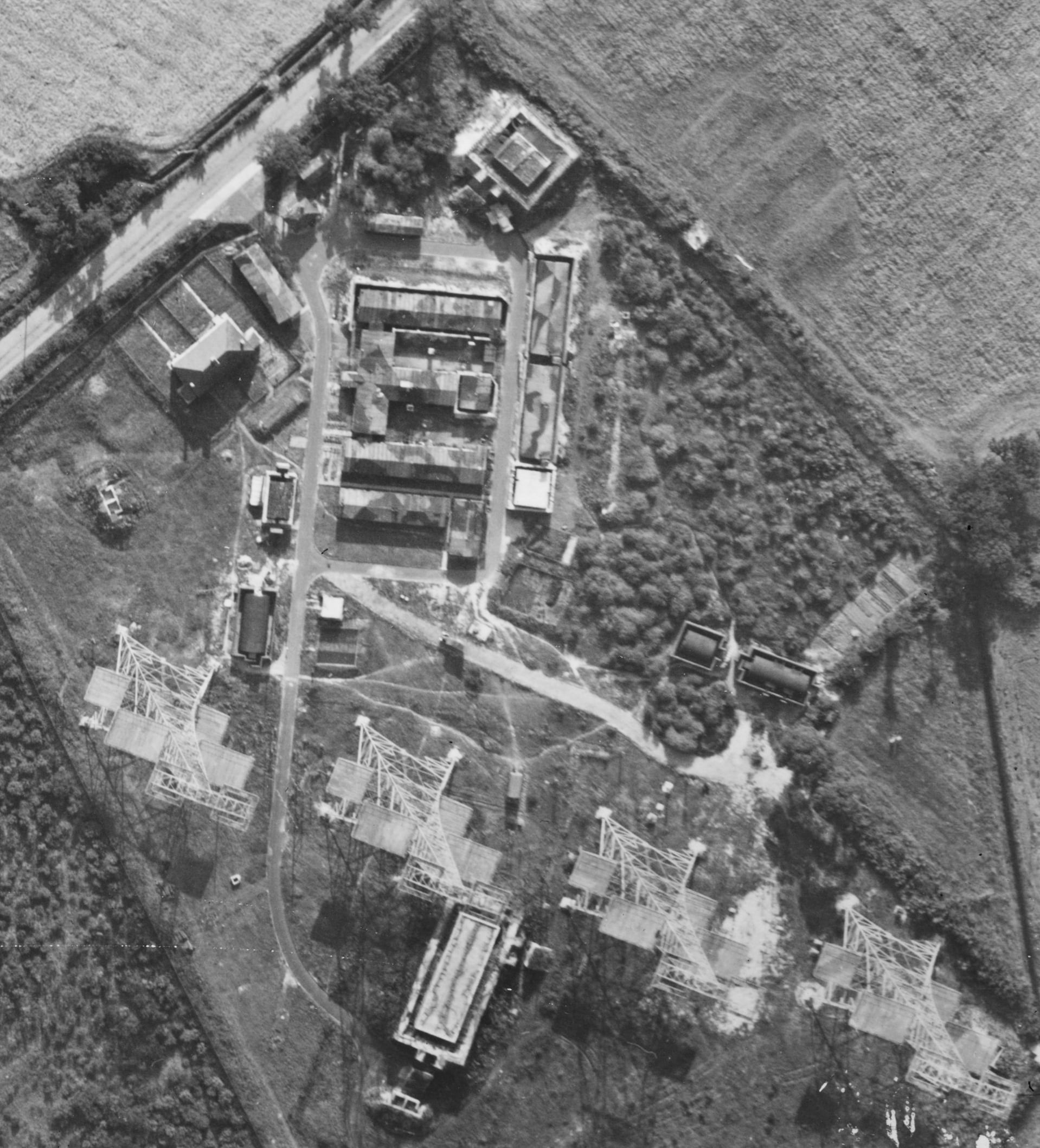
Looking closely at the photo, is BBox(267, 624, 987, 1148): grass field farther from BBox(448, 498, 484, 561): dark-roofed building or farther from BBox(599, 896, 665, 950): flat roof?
BBox(448, 498, 484, 561): dark-roofed building

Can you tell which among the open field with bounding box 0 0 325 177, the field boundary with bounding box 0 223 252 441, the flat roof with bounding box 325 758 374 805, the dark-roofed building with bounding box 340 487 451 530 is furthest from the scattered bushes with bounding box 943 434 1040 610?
the open field with bounding box 0 0 325 177

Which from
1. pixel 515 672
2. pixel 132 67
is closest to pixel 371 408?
pixel 515 672

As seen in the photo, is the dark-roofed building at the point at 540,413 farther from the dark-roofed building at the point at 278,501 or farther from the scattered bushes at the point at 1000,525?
the scattered bushes at the point at 1000,525

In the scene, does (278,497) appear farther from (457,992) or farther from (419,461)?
(457,992)

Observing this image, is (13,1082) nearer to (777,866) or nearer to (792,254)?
(777,866)

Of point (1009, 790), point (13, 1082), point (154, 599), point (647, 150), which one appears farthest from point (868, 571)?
point (13, 1082)
